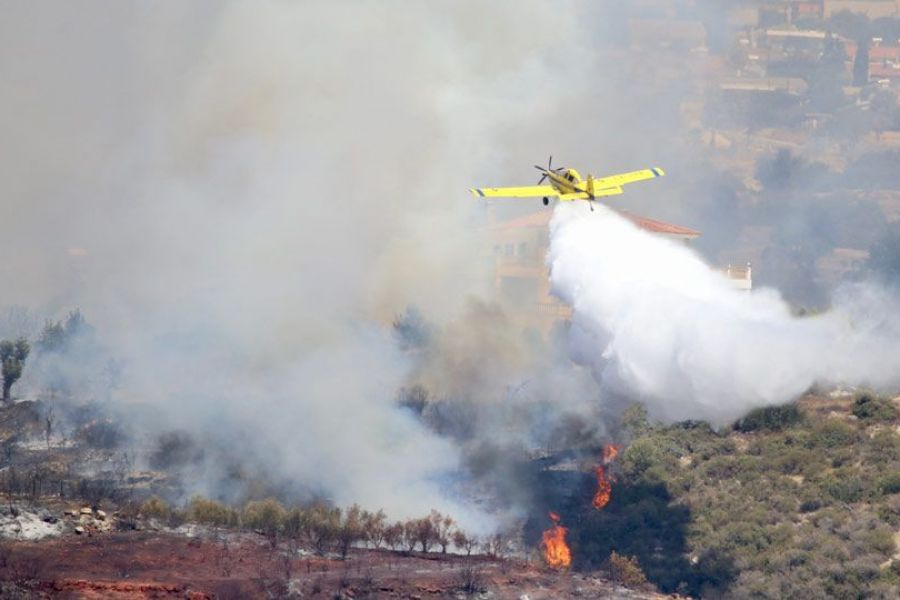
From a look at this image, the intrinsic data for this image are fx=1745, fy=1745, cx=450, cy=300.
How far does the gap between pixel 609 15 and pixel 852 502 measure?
122m

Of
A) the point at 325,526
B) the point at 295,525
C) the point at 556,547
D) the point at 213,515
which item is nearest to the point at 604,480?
the point at 556,547

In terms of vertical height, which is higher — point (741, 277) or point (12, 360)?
point (741, 277)

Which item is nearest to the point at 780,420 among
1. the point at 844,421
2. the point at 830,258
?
the point at 844,421

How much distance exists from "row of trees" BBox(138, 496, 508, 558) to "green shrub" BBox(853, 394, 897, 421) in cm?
1498

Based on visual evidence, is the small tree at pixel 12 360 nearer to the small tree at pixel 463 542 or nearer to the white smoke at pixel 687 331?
the white smoke at pixel 687 331

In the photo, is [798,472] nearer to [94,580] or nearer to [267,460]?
[267,460]

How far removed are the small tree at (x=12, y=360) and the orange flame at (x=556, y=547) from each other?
27414mm

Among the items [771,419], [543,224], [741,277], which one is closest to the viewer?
[771,419]

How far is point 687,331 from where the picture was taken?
62562 mm

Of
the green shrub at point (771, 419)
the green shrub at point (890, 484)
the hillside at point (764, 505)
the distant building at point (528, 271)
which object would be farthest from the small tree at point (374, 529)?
the distant building at point (528, 271)

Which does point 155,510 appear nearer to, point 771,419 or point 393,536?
point 393,536

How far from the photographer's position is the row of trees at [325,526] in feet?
195

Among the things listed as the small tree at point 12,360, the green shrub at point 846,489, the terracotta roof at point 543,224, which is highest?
the terracotta roof at point 543,224

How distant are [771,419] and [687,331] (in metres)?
7.68
